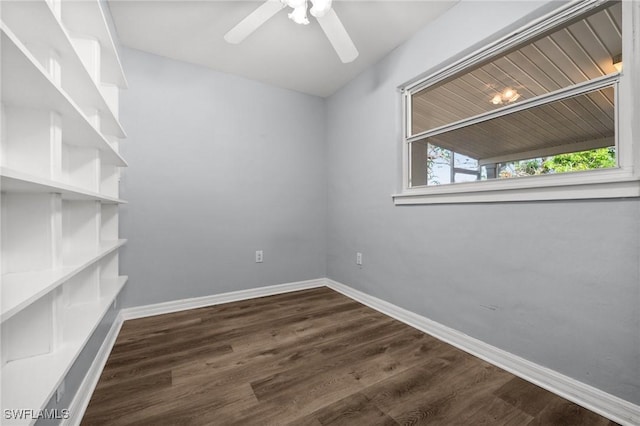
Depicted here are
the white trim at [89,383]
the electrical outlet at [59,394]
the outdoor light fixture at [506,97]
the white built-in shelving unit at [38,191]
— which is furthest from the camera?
the outdoor light fixture at [506,97]

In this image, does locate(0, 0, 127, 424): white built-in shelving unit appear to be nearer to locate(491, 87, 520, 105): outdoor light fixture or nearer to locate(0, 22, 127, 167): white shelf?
locate(0, 22, 127, 167): white shelf

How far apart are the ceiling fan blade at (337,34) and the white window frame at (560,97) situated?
2.44 ft

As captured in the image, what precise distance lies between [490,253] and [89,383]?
2305 millimetres

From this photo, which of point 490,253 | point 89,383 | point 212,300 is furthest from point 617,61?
point 212,300

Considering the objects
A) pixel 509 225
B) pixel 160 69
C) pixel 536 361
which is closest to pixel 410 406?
pixel 536 361

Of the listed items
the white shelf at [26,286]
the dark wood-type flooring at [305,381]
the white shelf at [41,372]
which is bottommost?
the dark wood-type flooring at [305,381]

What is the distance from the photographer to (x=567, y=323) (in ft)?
4.29

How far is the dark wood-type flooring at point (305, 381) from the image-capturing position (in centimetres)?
116

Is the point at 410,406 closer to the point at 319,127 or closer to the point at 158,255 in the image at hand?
the point at 158,255

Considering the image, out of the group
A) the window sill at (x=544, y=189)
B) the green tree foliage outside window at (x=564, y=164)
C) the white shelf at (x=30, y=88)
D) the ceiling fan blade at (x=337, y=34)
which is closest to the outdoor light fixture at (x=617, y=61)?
the green tree foliage outside window at (x=564, y=164)

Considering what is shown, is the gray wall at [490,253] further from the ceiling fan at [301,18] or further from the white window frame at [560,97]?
the ceiling fan at [301,18]

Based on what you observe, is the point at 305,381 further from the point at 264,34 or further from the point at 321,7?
the point at 264,34

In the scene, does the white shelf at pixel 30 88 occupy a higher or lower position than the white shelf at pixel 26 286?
higher

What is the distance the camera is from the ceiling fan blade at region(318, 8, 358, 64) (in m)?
1.49
